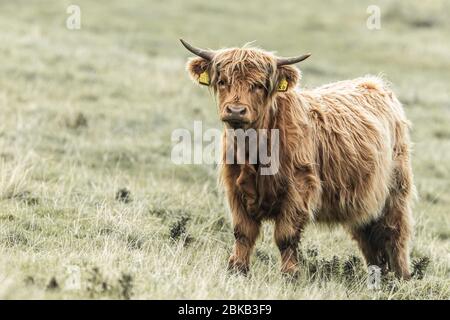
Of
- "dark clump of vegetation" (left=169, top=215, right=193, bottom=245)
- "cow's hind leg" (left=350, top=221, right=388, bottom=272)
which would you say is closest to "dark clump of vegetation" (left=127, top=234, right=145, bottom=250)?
"dark clump of vegetation" (left=169, top=215, right=193, bottom=245)

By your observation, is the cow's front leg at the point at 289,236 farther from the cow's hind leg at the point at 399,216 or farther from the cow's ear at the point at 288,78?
the cow's hind leg at the point at 399,216

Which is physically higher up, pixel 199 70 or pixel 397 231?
pixel 199 70

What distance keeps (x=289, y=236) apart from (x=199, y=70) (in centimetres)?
144

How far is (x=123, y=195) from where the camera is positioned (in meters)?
7.73

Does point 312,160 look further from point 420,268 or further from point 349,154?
point 420,268

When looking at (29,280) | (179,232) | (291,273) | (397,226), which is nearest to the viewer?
(29,280)

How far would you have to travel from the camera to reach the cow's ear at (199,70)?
599 cm

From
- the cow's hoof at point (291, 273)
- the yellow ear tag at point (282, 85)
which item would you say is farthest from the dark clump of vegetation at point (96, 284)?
the yellow ear tag at point (282, 85)

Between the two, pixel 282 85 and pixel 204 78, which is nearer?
pixel 282 85

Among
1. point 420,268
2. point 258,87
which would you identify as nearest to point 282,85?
point 258,87

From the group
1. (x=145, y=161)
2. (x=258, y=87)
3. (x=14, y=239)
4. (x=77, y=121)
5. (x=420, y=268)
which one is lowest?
(x=420, y=268)

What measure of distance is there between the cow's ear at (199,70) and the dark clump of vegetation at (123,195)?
2.03m

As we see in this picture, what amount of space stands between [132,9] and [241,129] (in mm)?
18768
